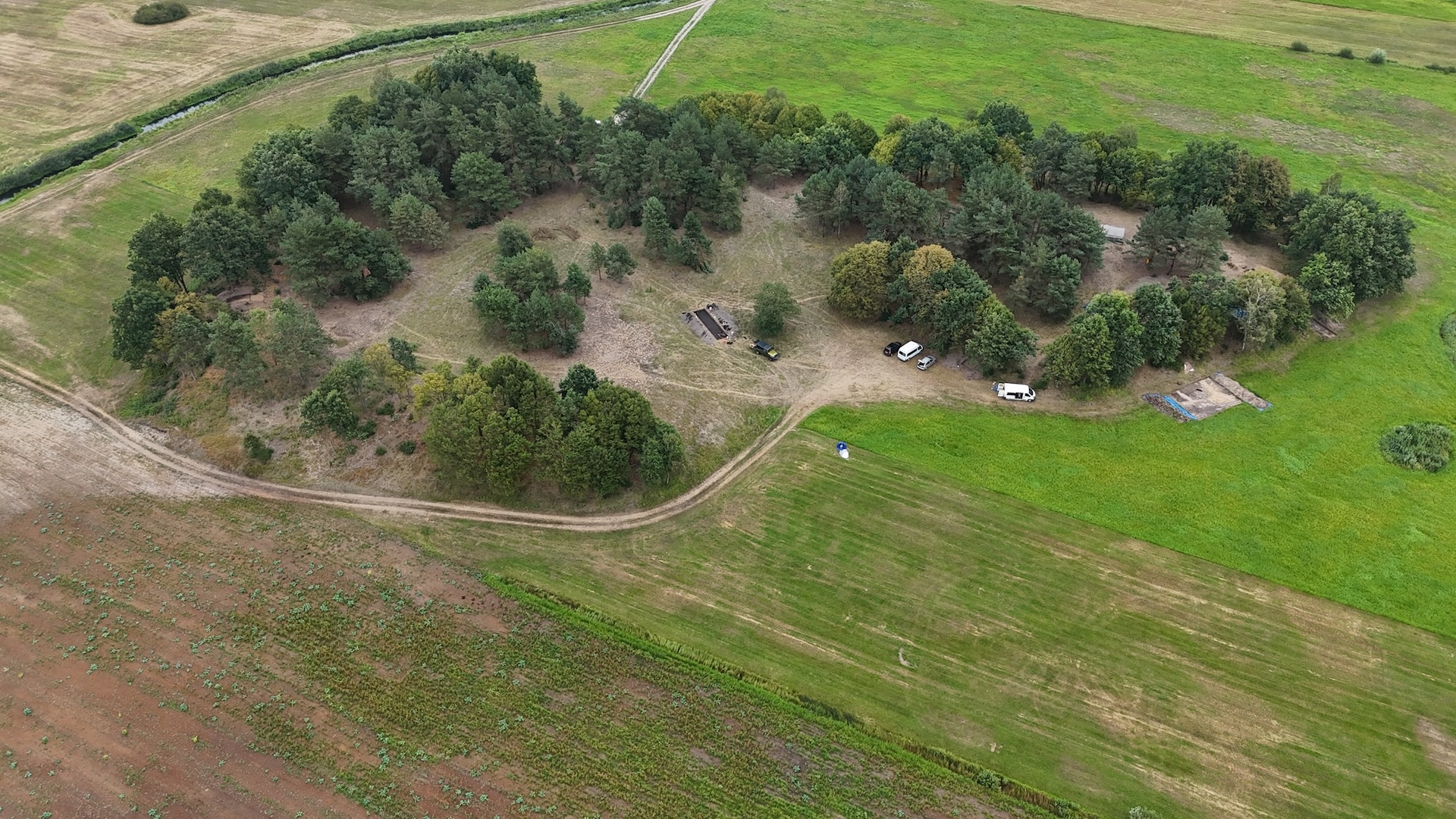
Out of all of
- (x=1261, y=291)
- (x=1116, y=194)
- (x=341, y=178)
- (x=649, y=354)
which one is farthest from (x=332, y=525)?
(x=1116, y=194)

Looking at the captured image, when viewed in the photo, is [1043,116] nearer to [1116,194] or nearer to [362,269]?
[1116,194]

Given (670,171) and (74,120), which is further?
(74,120)

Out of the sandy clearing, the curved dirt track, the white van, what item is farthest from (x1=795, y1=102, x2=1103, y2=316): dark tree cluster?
the sandy clearing

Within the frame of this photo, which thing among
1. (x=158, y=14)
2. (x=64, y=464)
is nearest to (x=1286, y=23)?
(x=64, y=464)

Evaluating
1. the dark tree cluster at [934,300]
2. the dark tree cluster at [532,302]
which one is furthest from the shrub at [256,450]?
the dark tree cluster at [934,300]

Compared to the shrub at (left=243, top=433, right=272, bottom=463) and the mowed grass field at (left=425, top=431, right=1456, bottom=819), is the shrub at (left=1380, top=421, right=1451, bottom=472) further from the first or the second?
the shrub at (left=243, top=433, right=272, bottom=463)

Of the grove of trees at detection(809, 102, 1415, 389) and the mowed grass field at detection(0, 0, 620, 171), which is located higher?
the mowed grass field at detection(0, 0, 620, 171)

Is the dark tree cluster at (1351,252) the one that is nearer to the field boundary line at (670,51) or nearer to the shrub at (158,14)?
the field boundary line at (670,51)
